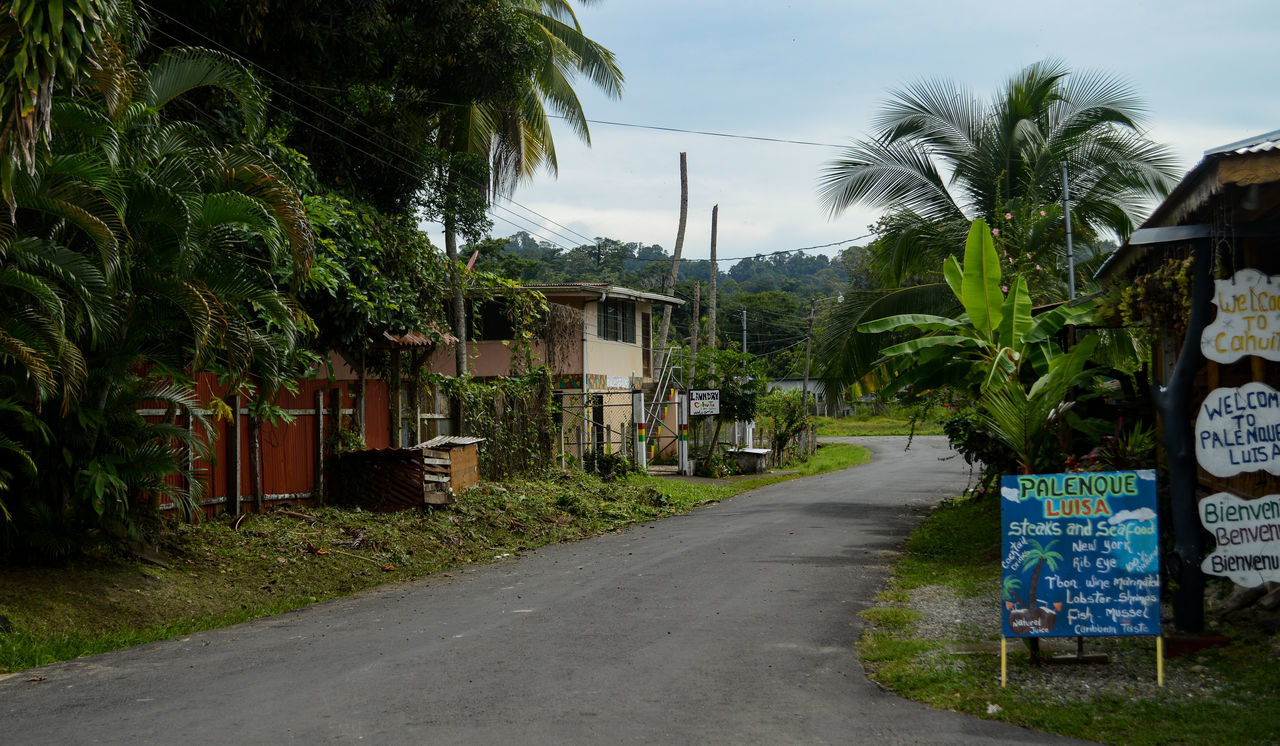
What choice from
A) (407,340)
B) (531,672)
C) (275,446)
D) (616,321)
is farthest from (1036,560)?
(616,321)

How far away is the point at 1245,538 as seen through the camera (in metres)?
7.03

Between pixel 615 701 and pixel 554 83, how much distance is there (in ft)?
62.5

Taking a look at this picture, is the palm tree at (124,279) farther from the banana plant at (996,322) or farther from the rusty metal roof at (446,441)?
the banana plant at (996,322)

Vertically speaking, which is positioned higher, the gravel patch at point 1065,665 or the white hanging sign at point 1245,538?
the white hanging sign at point 1245,538

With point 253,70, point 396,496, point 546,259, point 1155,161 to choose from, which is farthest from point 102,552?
point 546,259

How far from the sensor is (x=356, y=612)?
10.0m

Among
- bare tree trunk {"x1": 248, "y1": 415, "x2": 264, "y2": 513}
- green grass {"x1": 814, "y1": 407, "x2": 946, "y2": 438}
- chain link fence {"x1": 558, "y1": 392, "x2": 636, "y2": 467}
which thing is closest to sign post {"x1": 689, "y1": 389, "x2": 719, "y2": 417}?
chain link fence {"x1": 558, "y1": 392, "x2": 636, "y2": 467}

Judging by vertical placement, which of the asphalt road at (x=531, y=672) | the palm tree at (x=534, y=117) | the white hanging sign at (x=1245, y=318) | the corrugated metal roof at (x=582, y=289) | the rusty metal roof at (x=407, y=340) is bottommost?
the asphalt road at (x=531, y=672)

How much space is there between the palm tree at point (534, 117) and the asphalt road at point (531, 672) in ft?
37.0

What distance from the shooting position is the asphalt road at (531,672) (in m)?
5.86

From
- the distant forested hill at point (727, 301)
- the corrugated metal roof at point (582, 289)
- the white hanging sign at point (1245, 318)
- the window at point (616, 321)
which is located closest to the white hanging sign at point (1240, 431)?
the white hanging sign at point (1245, 318)

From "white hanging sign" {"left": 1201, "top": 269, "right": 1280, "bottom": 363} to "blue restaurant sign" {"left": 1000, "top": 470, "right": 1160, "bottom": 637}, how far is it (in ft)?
4.17

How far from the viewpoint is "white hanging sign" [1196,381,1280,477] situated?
23.5 ft

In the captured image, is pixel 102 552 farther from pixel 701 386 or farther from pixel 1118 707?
pixel 701 386
